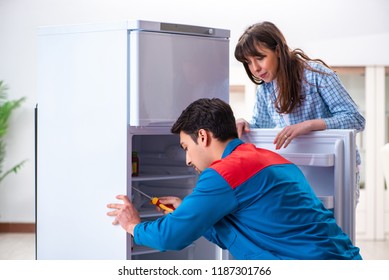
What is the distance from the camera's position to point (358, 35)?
291 inches

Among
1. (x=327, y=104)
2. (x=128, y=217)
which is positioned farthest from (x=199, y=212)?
(x=327, y=104)

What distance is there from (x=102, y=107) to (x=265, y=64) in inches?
30.5

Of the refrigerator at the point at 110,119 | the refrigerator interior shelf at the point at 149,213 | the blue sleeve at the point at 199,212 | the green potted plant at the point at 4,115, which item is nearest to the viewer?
the blue sleeve at the point at 199,212

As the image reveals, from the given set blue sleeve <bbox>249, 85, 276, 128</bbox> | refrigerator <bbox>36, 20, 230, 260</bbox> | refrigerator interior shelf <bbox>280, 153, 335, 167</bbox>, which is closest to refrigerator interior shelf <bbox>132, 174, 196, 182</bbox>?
refrigerator <bbox>36, 20, 230, 260</bbox>

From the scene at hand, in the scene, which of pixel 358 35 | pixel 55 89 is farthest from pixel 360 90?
pixel 55 89

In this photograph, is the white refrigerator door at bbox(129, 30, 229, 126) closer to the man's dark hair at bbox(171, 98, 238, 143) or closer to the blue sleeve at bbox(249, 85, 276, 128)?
the blue sleeve at bbox(249, 85, 276, 128)

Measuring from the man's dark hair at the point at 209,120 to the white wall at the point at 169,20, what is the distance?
494 centimetres

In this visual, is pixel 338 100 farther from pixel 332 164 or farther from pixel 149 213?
pixel 149 213

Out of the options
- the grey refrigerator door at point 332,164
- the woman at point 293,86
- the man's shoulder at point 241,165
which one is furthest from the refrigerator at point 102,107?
the man's shoulder at point 241,165

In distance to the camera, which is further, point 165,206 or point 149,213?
point 149,213

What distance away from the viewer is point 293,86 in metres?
2.97

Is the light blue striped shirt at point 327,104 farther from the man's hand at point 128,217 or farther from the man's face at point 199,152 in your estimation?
the man's hand at point 128,217

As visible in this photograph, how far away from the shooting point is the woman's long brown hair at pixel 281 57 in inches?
113

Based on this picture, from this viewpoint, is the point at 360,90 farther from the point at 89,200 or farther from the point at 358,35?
the point at 89,200
